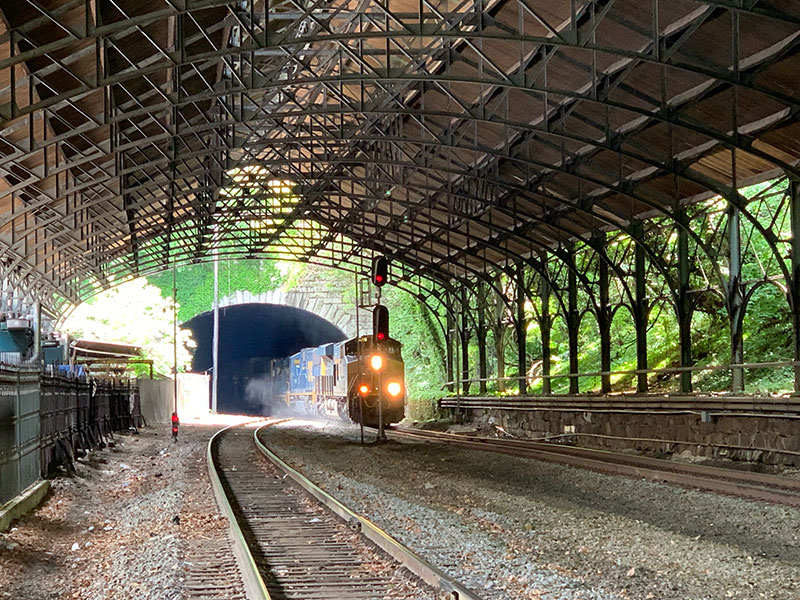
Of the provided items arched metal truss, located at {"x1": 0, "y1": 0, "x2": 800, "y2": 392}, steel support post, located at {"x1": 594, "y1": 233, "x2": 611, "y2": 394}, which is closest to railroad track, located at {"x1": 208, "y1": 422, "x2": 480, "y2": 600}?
arched metal truss, located at {"x1": 0, "y1": 0, "x2": 800, "y2": 392}

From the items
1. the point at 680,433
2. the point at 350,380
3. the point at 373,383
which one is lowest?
the point at 680,433

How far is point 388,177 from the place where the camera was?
26.6m

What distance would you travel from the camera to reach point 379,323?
22500 mm

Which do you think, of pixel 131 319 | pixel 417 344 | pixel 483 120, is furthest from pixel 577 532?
pixel 131 319

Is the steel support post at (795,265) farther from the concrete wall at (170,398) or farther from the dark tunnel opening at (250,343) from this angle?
the dark tunnel opening at (250,343)

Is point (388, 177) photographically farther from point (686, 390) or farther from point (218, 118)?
point (686, 390)

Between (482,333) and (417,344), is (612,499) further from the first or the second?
(417,344)

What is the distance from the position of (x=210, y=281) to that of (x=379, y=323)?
3608cm

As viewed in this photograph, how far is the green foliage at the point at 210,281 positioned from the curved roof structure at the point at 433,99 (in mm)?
21972

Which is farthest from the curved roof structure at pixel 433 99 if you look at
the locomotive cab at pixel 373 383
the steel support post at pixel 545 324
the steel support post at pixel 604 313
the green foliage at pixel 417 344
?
the green foliage at pixel 417 344

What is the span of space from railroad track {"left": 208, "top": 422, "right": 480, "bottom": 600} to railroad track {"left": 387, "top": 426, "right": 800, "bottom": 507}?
5309 mm

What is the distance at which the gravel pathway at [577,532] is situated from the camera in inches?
300

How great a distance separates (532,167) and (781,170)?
8494mm

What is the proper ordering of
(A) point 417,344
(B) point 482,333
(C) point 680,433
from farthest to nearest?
(A) point 417,344 < (B) point 482,333 < (C) point 680,433
